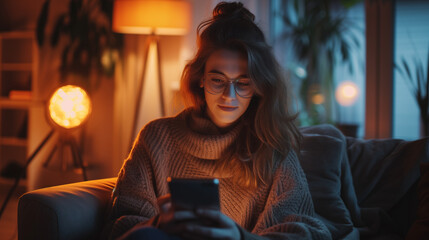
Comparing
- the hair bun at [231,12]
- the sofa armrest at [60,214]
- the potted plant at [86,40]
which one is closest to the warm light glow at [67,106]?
the sofa armrest at [60,214]

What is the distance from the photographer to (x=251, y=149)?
1428mm

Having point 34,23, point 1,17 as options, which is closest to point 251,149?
point 34,23

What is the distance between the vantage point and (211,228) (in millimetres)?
1015

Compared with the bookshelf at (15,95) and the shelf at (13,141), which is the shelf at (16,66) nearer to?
the bookshelf at (15,95)

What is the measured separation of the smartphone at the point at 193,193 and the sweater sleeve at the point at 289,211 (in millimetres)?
221

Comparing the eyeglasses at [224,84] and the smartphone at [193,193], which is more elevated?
the eyeglasses at [224,84]

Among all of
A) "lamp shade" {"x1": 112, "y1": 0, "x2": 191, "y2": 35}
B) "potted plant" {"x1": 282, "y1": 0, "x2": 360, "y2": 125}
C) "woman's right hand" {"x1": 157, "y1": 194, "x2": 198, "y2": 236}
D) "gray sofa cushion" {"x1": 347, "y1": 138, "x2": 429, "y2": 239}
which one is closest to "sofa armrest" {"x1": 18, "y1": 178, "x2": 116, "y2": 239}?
"woman's right hand" {"x1": 157, "y1": 194, "x2": 198, "y2": 236}

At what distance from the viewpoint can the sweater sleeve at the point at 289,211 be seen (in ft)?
3.99

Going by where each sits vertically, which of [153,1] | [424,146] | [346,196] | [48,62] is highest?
[153,1]

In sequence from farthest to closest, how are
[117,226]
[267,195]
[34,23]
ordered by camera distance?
[34,23]
[267,195]
[117,226]

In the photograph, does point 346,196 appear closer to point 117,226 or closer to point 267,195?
point 267,195

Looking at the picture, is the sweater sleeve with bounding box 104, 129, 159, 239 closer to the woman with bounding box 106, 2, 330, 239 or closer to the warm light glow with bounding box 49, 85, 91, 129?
the woman with bounding box 106, 2, 330, 239

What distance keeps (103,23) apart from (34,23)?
0.99 metres

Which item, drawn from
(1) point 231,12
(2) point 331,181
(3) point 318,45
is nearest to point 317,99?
(3) point 318,45
